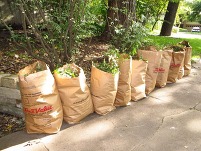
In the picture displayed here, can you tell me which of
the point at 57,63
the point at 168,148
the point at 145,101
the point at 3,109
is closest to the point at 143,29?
the point at 145,101

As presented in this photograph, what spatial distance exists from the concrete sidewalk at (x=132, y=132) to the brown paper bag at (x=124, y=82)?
0.12m

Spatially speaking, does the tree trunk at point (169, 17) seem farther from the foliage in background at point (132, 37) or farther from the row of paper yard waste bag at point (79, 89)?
the row of paper yard waste bag at point (79, 89)

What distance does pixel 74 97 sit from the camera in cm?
315

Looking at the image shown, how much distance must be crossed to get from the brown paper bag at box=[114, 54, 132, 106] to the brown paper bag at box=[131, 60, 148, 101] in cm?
18

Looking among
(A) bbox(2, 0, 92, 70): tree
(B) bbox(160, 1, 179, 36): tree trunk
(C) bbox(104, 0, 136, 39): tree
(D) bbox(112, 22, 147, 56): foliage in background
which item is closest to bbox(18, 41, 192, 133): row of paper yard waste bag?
(D) bbox(112, 22, 147, 56): foliage in background

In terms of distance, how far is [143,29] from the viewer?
14.7 ft

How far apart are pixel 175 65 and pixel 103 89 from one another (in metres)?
1.85

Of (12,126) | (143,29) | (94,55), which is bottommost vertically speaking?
(12,126)

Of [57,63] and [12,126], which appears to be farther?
[57,63]

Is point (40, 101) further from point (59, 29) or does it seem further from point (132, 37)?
point (132, 37)

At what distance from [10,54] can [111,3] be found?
2.62 meters

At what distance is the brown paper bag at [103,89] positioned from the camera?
10.9 feet

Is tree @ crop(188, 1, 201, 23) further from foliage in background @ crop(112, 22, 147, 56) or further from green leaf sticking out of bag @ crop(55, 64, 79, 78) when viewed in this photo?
green leaf sticking out of bag @ crop(55, 64, 79, 78)

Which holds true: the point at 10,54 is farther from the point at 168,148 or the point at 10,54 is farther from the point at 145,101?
the point at 168,148
